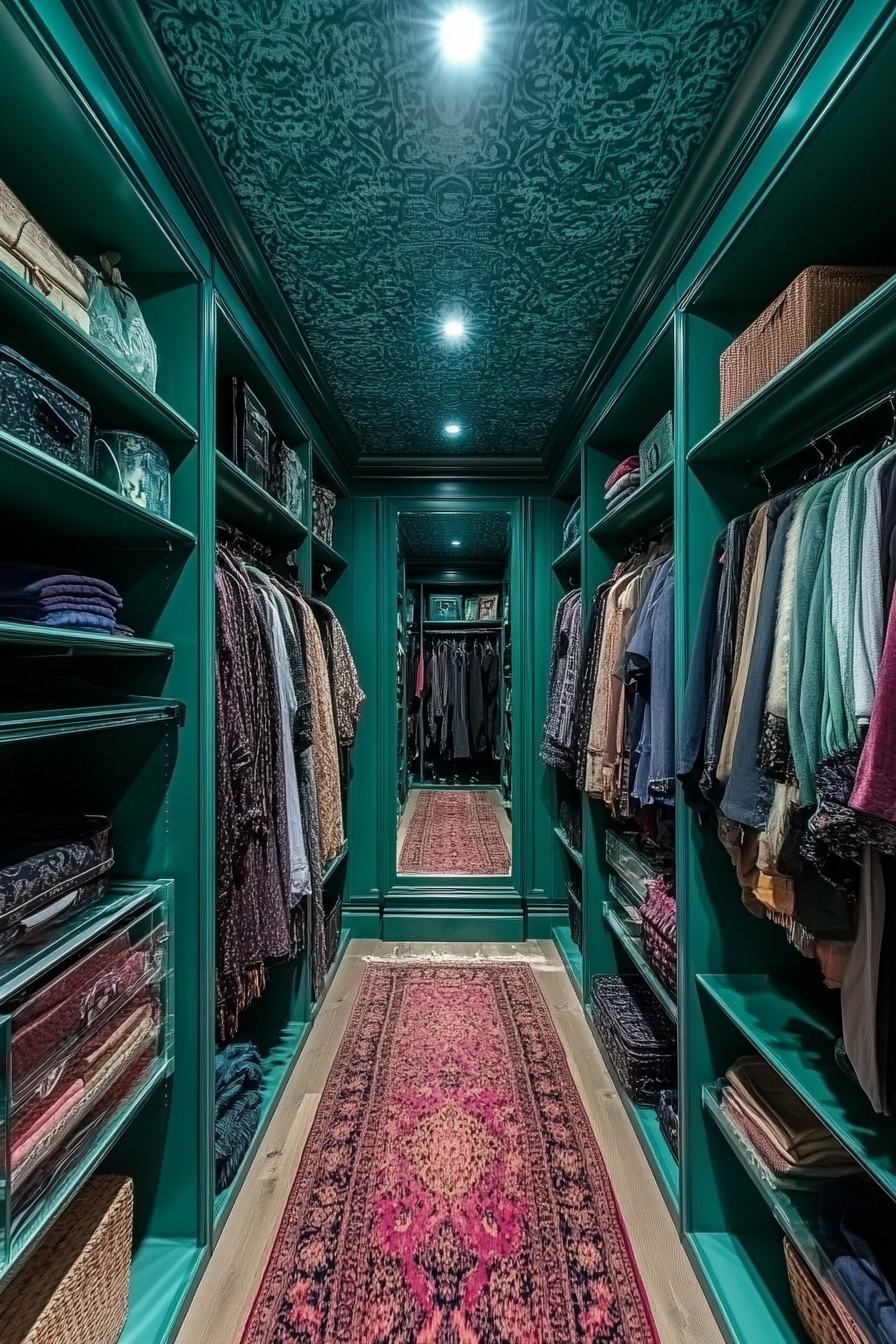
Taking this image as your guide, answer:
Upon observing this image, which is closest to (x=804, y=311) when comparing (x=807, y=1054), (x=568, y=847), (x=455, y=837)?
(x=807, y=1054)

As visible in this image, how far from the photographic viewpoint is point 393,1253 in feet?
4.54

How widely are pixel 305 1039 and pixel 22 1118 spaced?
147cm

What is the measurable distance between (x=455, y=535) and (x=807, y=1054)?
285cm

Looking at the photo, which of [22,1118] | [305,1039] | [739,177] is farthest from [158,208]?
[305,1039]

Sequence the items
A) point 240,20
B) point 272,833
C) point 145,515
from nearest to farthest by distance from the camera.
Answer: point 240,20 < point 145,515 < point 272,833

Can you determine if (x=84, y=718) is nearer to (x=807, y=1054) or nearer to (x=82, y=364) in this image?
(x=82, y=364)

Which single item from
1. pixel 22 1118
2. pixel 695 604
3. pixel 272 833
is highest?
pixel 695 604

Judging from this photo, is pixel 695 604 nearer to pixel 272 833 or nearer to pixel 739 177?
pixel 739 177

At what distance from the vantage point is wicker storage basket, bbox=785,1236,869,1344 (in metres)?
0.99

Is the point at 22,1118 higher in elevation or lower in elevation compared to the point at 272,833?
lower

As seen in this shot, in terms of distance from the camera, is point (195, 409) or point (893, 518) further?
point (195, 409)

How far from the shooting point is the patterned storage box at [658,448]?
5.79 ft

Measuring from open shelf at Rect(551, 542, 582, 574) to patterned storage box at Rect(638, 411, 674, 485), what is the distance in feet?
2.17

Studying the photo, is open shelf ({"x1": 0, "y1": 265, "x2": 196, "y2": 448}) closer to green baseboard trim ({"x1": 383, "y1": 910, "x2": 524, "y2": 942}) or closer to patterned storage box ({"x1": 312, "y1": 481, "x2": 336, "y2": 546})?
patterned storage box ({"x1": 312, "y1": 481, "x2": 336, "y2": 546})
